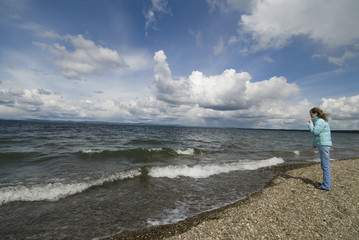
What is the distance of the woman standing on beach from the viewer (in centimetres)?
741

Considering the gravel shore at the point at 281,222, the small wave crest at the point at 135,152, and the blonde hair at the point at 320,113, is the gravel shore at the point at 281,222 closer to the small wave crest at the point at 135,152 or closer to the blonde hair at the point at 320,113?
the blonde hair at the point at 320,113

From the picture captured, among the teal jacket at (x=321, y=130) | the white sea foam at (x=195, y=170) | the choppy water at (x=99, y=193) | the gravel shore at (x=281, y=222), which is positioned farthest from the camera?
the white sea foam at (x=195, y=170)

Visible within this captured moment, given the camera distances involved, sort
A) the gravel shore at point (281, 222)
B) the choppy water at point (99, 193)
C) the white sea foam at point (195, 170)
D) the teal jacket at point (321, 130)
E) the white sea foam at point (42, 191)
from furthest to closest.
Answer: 1. the white sea foam at point (195, 170)
2. the white sea foam at point (42, 191)
3. the teal jacket at point (321, 130)
4. the choppy water at point (99, 193)
5. the gravel shore at point (281, 222)

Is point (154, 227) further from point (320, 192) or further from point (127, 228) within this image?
point (320, 192)

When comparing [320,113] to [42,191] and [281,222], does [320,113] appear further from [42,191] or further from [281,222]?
[42,191]

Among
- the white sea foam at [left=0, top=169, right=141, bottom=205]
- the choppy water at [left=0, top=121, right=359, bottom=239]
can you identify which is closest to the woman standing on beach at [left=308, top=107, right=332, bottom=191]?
the choppy water at [left=0, top=121, right=359, bottom=239]

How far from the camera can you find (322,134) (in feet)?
24.5

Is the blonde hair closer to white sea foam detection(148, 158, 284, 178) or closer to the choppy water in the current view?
the choppy water

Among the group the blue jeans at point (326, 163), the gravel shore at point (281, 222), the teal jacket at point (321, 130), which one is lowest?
the gravel shore at point (281, 222)

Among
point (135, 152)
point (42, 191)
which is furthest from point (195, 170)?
point (42, 191)

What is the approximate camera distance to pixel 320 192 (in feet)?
24.7

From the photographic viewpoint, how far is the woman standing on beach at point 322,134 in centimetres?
741

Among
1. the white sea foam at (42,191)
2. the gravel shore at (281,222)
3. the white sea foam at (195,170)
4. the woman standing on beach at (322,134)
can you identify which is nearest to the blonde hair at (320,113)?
the woman standing on beach at (322,134)

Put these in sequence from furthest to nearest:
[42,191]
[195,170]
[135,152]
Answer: [135,152]
[195,170]
[42,191]
